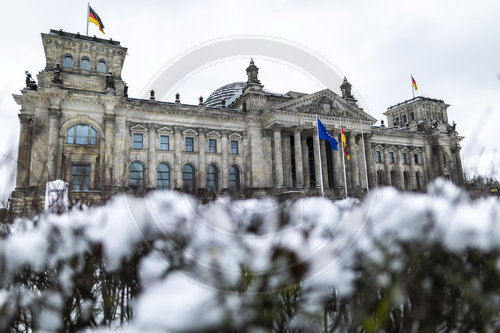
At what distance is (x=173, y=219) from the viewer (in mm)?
5625

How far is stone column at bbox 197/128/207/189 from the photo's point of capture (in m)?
38.5

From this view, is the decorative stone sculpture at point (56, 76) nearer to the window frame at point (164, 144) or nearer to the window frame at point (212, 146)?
the window frame at point (164, 144)

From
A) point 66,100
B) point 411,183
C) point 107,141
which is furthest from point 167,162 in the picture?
point 411,183

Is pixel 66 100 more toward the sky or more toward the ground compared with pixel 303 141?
more toward the sky

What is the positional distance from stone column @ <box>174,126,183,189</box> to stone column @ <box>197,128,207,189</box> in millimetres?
2177

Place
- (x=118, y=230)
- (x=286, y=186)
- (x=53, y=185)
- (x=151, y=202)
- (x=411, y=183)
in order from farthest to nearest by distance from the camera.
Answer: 1. (x=411, y=183)
2. (x=286, y=186)
3. (x=53, y=185)
4. (x=151, y=202)
5. (x=118, y=230)

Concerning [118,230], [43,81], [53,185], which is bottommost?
[118,230]

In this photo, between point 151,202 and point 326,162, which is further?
point 326,162

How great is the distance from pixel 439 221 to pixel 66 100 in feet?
119

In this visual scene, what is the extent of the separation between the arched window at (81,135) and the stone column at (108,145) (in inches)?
51.0

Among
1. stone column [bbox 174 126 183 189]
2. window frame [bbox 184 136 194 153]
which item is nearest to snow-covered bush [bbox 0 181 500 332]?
stone column [bbox 174 126 183 189]

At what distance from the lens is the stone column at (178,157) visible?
37522mm

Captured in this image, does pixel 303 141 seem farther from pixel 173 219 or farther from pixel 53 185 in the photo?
pixel 173 219

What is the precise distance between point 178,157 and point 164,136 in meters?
2.90
